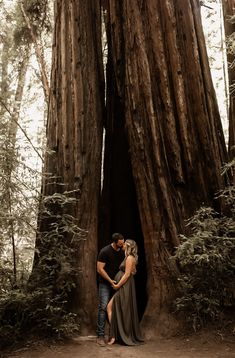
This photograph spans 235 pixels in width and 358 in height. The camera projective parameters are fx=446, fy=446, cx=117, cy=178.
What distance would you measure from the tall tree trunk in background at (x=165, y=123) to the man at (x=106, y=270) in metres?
0.42

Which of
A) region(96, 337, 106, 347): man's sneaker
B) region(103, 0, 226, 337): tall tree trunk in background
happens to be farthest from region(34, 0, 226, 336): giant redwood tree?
region(96, 337, 106, 347): man's sneaker

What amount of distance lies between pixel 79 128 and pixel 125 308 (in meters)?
2.69

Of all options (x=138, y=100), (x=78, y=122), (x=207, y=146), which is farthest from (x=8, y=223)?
(x=207, y=146)

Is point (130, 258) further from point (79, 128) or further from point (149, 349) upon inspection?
point (79, 128)

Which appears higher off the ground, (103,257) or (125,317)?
(103,257)

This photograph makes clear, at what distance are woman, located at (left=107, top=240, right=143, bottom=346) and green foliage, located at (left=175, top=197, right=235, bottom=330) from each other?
567 mm

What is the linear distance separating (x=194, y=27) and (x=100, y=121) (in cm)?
203

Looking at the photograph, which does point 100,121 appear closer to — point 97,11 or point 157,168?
point 157,168

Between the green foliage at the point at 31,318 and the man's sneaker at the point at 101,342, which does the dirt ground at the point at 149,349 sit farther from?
the green foliage at the point at 31,318

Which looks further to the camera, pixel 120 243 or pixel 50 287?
pixel 120 243

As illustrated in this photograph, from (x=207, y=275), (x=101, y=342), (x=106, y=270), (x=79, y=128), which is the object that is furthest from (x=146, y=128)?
(x=101, y=342)

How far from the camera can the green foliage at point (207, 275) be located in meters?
5.27

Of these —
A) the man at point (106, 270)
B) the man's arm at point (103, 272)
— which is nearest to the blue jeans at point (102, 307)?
the man at point (106, 270)

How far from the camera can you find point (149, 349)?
5.03 metres
